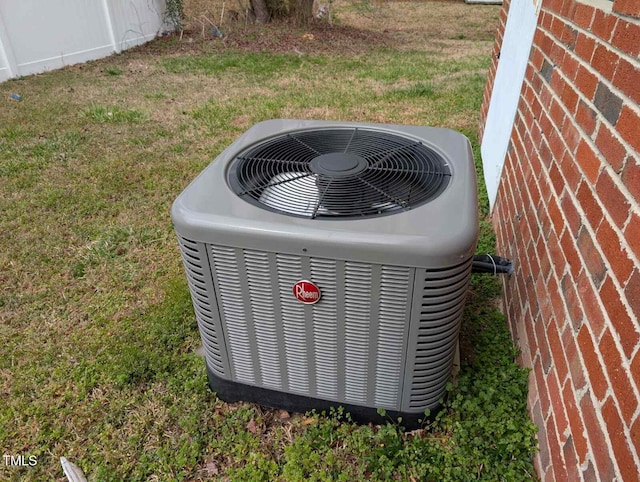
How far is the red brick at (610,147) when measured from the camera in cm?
108

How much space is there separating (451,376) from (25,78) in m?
6.94

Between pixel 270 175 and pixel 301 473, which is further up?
pixel 270 175

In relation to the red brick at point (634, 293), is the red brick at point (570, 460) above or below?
below

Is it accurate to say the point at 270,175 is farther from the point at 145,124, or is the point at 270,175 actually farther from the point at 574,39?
the point at 145,124

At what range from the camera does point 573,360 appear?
123 centimetres

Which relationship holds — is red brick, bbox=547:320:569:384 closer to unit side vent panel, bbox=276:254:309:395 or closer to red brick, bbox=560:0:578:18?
unit side vent panel, bbox=276:254:309:395

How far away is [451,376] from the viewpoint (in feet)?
5.72

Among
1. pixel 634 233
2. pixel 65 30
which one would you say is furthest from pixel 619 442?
pixel 65 30

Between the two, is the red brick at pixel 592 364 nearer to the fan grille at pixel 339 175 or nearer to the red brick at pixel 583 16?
the fan grille at pixel 339 175

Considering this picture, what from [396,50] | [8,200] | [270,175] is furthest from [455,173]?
[396,50]

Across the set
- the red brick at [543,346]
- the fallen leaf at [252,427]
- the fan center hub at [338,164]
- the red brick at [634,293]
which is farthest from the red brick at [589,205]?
the fallen leaf at [252,427]

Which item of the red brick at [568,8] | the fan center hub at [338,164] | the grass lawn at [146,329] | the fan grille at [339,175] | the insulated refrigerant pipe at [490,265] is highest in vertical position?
the red brick at [568,8]

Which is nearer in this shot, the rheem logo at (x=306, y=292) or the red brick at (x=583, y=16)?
the rheem logo at (x=306, y=292)

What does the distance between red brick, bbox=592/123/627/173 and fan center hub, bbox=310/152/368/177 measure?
69 centimetres
